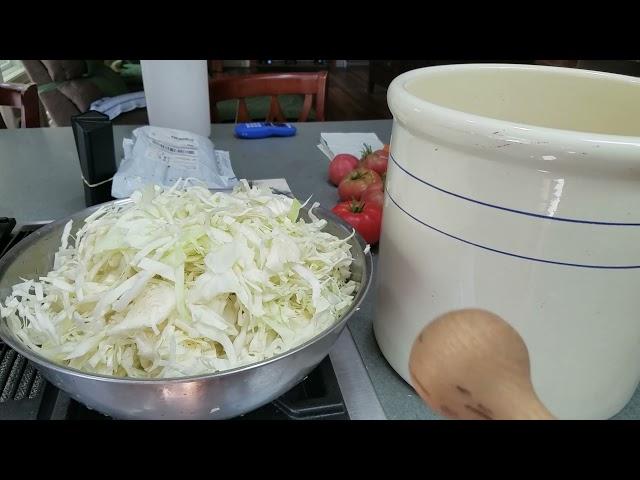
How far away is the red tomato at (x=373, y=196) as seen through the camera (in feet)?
2.96

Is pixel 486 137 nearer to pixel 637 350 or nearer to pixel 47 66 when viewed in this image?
pixel 637 350

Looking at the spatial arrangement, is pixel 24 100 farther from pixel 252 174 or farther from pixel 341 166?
pixel 341 166

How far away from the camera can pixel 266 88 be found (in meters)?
1.74

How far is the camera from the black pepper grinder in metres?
0.92

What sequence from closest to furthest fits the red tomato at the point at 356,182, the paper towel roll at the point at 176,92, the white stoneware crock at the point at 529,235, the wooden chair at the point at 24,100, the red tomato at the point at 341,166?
the white stoneware crock at the point at 529,235 < the red tomato at the point at 356,182 < the red tomato at the point at 341,166 < the paper towel roll at the point at 176,92 < the wooden chair at the point at 24,100

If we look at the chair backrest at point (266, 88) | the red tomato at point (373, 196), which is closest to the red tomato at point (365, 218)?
the red tomato at point (373, 196)

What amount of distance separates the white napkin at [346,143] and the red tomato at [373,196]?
13.3 inches

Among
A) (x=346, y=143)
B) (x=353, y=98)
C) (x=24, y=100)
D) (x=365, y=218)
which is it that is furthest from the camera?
(x=353, y=98)

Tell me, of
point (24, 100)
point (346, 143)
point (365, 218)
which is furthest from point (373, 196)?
point (24, 100)

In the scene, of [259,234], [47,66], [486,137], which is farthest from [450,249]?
[47,66]

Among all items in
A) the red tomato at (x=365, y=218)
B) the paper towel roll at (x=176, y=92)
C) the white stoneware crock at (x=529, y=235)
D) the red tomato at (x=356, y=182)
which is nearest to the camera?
the white stoneware crock at (x=529, y=235)

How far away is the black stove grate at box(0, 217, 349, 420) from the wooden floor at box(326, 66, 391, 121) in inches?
119

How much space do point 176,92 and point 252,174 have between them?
0.29 metres

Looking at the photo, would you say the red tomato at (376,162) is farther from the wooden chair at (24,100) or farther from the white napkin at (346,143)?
the wooden chair at (24,100)
